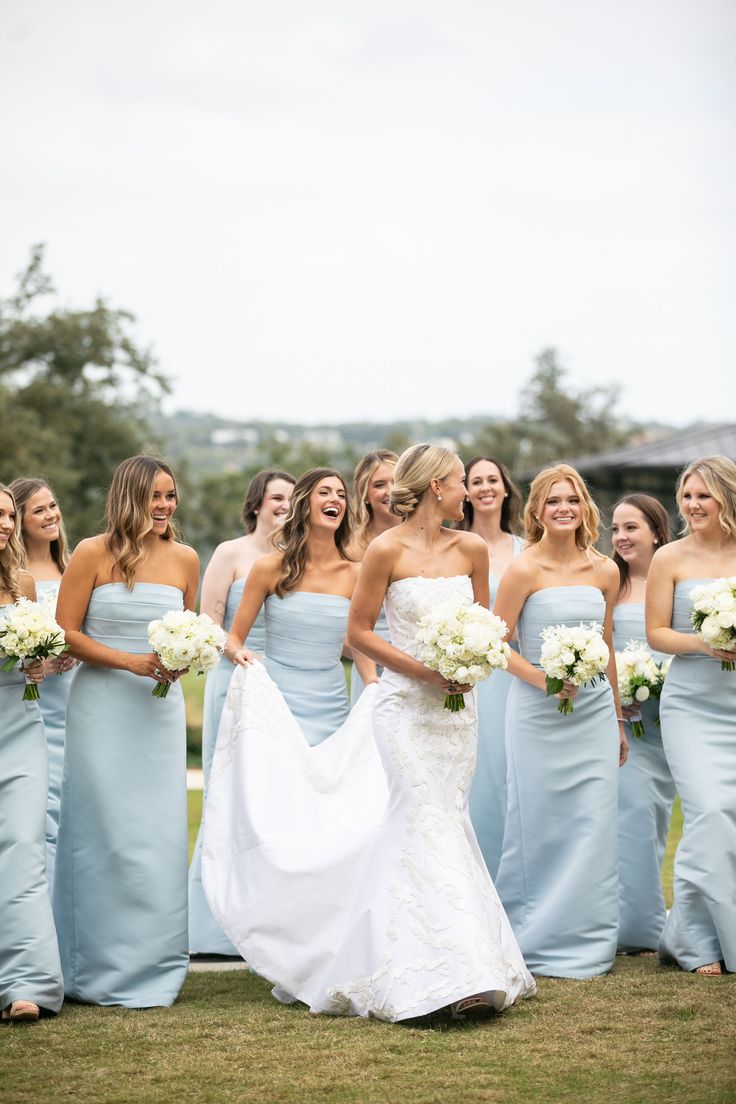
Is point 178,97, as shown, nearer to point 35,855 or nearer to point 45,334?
point 45,334

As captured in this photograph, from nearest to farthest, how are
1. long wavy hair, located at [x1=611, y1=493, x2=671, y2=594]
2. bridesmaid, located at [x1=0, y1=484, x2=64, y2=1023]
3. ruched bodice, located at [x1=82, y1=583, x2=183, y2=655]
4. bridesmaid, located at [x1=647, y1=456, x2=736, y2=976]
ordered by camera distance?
bridesmaid, located at [x1=0, y1=484, x2=64, y2=1023], ruched bodice, located at [x1=82, y1=583, x2=183, y2=655], bridesmaid, located at [x1=647, y1=456, x2=736, y2=976], long wavy hair, located at [x1=611, y1=493, x2=671, y2=594]

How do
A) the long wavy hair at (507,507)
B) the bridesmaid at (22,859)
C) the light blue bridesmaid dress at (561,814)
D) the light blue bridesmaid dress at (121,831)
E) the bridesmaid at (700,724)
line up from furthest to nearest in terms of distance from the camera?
the long wavy hair at (507,507) < the light blue bridesmaid dress at (561,814) < the bridesmaid at (700,724) < the light blue bridesmaid dress at (121,831) < the bridesmaid at (22,859)

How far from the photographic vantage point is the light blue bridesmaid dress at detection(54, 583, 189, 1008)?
701 cm

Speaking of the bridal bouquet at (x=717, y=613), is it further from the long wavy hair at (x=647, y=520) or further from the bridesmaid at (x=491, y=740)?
the bridesmaid at (x=491, y=740)

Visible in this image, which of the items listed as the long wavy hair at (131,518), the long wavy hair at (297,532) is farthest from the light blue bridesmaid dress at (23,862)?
the long wavy hair at (297,532)

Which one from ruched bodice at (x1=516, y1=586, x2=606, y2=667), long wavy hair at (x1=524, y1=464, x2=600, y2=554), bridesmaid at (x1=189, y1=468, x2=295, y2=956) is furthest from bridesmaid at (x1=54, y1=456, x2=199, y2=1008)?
long wavy hair at (x1=524, y1=464, x2=600, y2=554)

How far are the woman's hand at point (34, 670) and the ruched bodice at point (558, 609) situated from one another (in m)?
2.92

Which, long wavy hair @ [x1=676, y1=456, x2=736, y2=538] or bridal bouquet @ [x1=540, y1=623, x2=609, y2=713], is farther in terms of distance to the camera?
long wavy hair @ [x1=676, y1=456, x2=736, y2=538]

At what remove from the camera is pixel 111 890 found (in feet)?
23.1

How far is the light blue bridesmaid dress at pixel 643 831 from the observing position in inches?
331

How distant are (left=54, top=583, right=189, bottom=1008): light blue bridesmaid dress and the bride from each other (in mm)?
368

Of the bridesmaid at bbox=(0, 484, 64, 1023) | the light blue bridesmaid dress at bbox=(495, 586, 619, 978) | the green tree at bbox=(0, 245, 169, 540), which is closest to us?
the bridesmaid at bbox=(0, 484, 64, 1023)

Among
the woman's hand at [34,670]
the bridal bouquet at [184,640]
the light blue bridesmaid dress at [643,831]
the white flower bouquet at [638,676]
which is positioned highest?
the bridal bouquet at [184,640]

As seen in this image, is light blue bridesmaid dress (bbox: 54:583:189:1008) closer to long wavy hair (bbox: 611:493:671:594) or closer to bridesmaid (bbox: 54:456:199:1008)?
bridesmaid (bbox: 54:456:199:1008)
